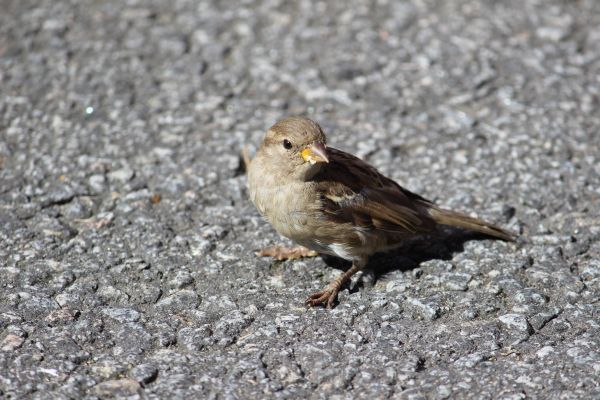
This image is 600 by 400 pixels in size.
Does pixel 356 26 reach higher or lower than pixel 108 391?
higher

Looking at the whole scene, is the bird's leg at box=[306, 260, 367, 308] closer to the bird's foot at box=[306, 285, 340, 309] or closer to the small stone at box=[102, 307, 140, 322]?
the bird's foot at box=[306, 285, 340, 309]

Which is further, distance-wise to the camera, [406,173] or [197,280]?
[406,173]

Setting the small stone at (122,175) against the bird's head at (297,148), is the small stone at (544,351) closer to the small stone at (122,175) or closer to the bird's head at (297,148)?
the bird's head at (297,148)

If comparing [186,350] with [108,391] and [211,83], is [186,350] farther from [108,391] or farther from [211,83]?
[211,83]

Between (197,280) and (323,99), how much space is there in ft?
8.03

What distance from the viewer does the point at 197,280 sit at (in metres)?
4.92

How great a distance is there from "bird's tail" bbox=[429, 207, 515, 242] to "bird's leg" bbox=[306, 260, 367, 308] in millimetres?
606

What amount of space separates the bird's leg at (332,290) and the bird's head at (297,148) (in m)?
0.63

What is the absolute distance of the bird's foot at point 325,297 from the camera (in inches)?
186

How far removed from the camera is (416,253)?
5328 millimetres

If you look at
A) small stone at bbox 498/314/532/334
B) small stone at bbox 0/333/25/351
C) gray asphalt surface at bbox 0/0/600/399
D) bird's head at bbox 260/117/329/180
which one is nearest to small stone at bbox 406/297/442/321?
gray asphalt surface at bbox 0/0/600/399

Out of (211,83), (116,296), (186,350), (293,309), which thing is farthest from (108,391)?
(211,83)

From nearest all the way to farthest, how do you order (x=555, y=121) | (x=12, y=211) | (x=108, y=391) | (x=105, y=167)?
1. (x=108, y=391)
2. (x=12, y=211)
3. (x=105, y=167)
4. (x=555, y=121)

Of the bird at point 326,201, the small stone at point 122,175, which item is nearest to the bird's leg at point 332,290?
the bird at point 326,201
